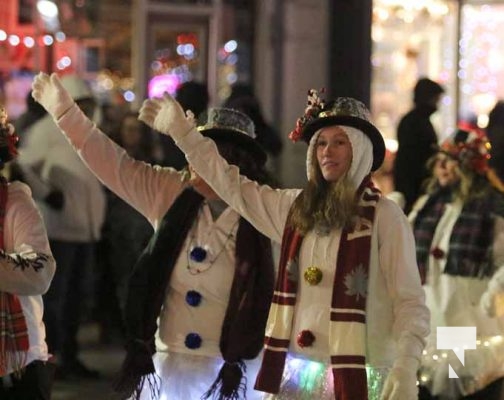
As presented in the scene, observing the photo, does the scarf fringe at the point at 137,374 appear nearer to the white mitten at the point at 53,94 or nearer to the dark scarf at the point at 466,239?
the white mitten at the point at 53,94

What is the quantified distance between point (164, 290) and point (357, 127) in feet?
3.93

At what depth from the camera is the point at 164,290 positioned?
18.0 ft

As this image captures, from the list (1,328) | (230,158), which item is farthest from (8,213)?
(230,158)

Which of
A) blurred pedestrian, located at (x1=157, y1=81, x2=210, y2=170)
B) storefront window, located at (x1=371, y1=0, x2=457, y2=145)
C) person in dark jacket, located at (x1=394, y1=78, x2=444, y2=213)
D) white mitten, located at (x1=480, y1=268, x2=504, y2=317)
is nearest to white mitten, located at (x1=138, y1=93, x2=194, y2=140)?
white mitten, located at (x1=480, y1=268, x2=504, y2=317)

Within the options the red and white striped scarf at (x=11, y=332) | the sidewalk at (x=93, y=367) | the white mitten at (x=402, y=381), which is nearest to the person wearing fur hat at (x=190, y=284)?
the red and white striped scarf at (x=11, y=332)

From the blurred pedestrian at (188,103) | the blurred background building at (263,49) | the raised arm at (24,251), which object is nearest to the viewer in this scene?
the raised arm at (24,251)

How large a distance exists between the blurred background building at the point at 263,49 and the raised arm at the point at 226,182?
704 centimetres

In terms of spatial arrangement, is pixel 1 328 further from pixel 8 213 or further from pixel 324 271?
pixel 324 271

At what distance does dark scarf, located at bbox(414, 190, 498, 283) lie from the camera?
7422 millimetres

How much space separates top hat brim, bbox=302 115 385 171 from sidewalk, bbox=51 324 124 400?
2.99 meters

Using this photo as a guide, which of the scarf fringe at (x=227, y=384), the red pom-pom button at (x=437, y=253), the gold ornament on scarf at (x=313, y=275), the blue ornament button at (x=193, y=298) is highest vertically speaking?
the gold ornament on scarf at (x=313, y=275)

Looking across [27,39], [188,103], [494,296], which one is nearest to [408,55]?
[27,39]

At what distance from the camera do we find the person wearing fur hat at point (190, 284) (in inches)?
213

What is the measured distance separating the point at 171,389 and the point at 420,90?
4.92 metres
